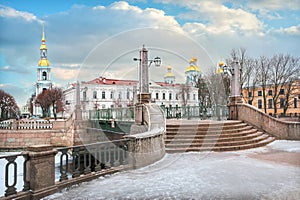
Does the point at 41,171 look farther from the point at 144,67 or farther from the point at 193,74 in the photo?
the point at 193,74

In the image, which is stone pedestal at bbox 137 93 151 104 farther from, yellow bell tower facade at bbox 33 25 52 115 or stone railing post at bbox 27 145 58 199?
yellow bell tower facade at bbox 33 25 52 115

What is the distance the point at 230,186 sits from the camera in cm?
643

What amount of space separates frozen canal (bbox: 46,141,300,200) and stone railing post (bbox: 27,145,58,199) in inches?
9.5

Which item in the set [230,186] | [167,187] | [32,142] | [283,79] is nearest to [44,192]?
[167,187]

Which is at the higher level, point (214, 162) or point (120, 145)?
point (120, 145)

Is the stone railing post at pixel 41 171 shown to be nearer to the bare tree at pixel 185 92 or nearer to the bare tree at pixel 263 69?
the bare tree at pixel 263 69

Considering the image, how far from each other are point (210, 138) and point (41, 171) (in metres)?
8.67

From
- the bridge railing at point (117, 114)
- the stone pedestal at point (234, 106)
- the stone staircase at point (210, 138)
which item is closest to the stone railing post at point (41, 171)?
the stone staircase at point (210, 138)

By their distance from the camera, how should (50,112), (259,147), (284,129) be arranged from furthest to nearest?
(50,112) < (284,129) < (259,147)

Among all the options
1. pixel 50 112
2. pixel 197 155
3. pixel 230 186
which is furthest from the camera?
pixel 50 112

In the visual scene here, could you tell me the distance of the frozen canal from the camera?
586cm

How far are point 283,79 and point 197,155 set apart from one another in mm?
32824

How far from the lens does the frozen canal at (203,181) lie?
586 centimetres

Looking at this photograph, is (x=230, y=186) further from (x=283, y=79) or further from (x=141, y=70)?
(x=283, y=79)
